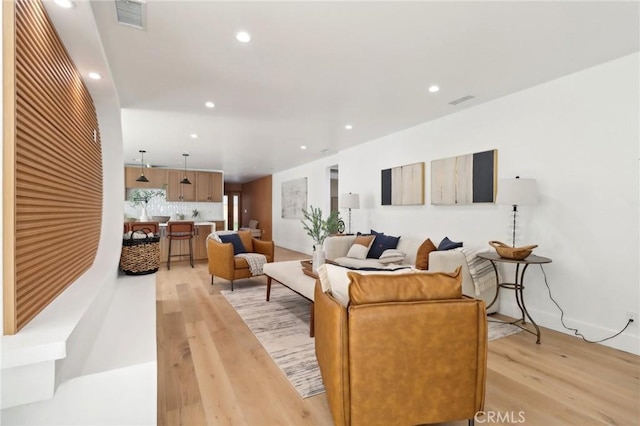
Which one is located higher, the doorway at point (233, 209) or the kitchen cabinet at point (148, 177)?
the kitchen cabinet at point (148, 177)

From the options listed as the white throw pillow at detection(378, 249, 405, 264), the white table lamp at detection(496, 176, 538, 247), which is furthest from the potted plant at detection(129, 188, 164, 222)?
the white table lamp at detection(496, 176, 538, 247)

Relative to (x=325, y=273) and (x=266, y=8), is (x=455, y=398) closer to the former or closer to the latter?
(x=325, y=273)

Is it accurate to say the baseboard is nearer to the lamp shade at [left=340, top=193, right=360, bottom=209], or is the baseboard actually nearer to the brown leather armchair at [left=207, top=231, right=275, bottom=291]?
the lamp shade at [left=340, top=193, right=360, bottom=209]

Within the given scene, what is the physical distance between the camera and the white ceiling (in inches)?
79.9

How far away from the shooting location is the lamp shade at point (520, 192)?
2996 mm

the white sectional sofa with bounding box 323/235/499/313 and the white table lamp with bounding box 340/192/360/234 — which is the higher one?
the white table lamp with bounding box 340/192/360/234

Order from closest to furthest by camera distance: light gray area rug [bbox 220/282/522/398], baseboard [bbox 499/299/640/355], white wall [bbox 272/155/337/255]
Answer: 1. light gray area rug [bbox 220/282/522/398]
2. baseboard [bbox 499/299/640/355]
3. white wall [bbox 272/155/337/255]

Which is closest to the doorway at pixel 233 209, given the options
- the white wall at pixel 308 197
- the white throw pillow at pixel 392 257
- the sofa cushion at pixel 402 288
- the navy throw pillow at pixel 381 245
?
the white wall at pixel 308 197

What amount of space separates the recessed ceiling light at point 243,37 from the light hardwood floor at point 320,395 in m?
2.56

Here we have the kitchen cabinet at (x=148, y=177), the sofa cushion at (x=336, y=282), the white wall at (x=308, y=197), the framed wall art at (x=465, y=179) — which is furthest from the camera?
the kitchen cabinet at (x=148, y=177)

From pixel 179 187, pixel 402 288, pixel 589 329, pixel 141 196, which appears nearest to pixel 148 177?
pixel 141 196

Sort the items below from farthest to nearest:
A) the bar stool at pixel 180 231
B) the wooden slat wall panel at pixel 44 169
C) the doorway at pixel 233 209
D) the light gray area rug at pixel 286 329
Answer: the doorway at pixel 233 209 → the bar stool at pixel 180 231 → the light gray area rug at pixel 286 329 → the wooden slat wall panel at pixel 44 169

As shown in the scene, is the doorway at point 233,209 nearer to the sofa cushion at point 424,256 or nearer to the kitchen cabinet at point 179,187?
the kitchen cabinet at point 179,187

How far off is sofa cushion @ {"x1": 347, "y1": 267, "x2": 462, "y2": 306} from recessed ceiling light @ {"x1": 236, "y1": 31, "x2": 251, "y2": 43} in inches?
77.4
